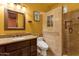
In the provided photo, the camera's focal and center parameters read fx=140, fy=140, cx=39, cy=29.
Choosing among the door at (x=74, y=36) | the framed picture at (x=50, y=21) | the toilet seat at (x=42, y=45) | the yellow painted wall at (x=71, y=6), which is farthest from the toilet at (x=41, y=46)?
the yellow painted wall at (x=71, y=6)

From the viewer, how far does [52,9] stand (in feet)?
5.94

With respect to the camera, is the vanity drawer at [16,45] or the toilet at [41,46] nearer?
the vanity drawer at [16,45]

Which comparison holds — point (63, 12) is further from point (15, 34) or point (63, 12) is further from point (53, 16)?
point (15, 34)

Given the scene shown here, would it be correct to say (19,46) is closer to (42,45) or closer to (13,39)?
(13,39)

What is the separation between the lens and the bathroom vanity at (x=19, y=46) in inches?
65.1

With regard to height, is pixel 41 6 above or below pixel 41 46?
above

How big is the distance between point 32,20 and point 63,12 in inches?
16.3

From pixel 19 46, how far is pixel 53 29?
489 millimetres

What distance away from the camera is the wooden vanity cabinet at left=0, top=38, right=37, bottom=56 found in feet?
5.47

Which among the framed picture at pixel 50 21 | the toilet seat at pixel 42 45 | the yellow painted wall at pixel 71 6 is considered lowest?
the toilet seat at pixel 42 45

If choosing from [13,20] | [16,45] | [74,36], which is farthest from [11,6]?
[74,36]

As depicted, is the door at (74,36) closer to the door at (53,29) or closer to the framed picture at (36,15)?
the door at (53,29)

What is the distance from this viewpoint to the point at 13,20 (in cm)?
181

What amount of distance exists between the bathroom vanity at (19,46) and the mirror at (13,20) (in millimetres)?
143
